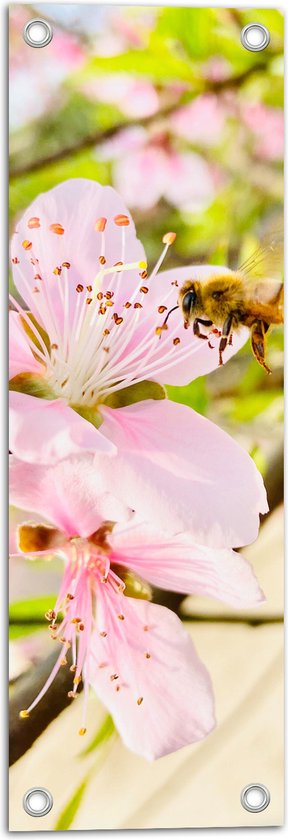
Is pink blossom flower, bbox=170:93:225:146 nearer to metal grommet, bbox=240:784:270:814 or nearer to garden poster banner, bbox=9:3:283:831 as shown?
garden poster banner, bbox=9:3:283:831

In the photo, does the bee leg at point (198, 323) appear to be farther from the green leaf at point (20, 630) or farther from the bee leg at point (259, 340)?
the green leaf at point (20, 630)

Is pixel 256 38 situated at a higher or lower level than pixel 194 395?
higher

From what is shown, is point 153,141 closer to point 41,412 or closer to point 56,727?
point 41,412

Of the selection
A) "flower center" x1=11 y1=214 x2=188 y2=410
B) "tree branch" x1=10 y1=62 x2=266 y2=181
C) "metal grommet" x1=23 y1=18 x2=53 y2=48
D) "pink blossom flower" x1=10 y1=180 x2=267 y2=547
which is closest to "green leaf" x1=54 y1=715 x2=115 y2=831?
"pink blossom flower" x1=10 y1=180 x2=267 y2=547

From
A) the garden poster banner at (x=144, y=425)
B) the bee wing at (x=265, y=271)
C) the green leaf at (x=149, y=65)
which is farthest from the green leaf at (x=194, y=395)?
the green leaf at (x=149, y=65)

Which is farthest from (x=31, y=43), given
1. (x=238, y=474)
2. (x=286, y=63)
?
(x=238, y=474)

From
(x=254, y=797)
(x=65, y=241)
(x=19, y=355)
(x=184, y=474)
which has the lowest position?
(x=254, y=797)

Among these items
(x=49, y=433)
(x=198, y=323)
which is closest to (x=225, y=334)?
(x=198, y=323)

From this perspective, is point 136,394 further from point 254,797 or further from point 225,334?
point 254,797
